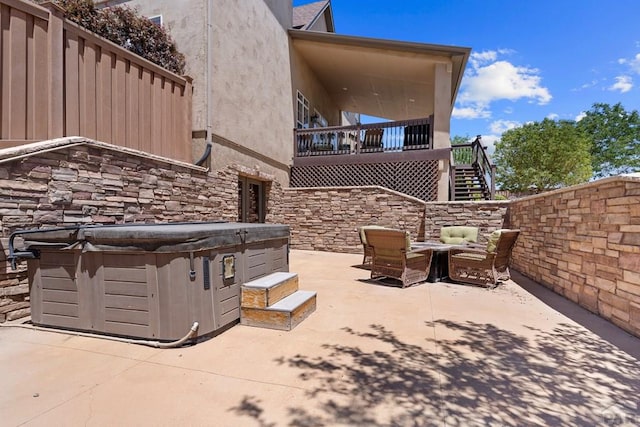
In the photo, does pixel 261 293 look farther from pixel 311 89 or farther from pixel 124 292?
pixel 311 89

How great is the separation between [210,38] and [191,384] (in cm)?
727

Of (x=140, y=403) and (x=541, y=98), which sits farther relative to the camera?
(x=541, y=98)

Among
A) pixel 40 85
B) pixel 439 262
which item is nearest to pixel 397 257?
pixel 439 262

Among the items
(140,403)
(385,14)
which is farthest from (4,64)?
(385,14)

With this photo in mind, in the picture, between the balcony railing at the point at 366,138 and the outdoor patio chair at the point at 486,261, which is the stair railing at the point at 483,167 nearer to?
the balcony railing at the point at 366,138

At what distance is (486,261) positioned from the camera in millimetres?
5809

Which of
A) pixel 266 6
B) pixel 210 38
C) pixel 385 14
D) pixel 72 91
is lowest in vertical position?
pixel 72 91

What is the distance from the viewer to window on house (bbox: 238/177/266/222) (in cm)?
940

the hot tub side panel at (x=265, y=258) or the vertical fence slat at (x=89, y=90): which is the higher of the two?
the vertical fence slat at (x=89, y=90)

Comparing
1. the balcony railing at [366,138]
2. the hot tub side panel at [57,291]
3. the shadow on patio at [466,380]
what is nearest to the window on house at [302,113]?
the balcony railing at [366,138]

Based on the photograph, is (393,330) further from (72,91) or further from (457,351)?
(72,91)

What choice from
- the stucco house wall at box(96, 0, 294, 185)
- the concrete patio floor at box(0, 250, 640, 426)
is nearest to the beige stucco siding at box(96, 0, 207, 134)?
the stucco house wall at box(96, 0, 294, 185)

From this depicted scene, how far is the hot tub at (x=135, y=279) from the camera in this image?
9.83 ft

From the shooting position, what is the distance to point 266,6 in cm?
1009
